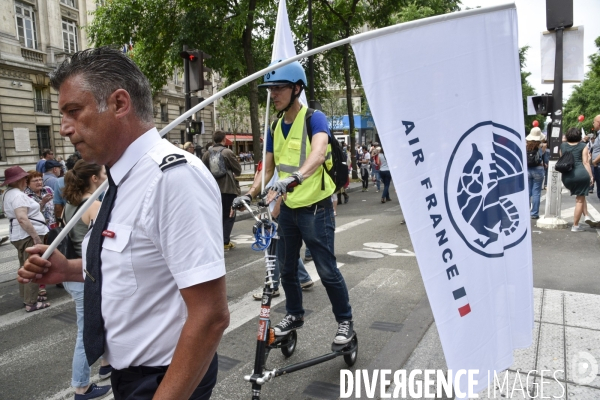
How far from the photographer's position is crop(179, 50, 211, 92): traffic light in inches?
370

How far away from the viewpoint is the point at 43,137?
2516 cm

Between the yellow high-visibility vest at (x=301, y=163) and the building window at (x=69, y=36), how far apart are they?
97.1ft

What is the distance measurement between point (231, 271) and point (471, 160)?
16.2 feet

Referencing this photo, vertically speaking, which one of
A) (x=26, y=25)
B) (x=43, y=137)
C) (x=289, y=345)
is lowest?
(x=289, y=345)

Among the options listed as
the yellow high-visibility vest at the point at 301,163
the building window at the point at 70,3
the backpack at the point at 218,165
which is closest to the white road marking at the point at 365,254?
the backpack at the point at 218,165

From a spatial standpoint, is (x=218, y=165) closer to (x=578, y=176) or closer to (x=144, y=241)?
(x=578, y=176)

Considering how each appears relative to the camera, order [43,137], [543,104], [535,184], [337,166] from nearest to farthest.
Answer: [337,166] < [543,104] < [535,184] < [43,137]

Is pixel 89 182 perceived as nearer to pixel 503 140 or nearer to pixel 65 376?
pixel 65 376

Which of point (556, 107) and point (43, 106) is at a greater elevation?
point (43, 106)

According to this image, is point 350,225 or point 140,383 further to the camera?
point 350,225

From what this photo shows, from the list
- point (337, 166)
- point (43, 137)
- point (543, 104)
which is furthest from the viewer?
point (43, 137)

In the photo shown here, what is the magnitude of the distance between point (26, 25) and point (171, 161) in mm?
28947

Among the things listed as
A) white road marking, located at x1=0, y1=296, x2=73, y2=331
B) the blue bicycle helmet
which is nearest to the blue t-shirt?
the blue bicycle helmet

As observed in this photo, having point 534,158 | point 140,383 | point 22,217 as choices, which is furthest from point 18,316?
point 534,158
